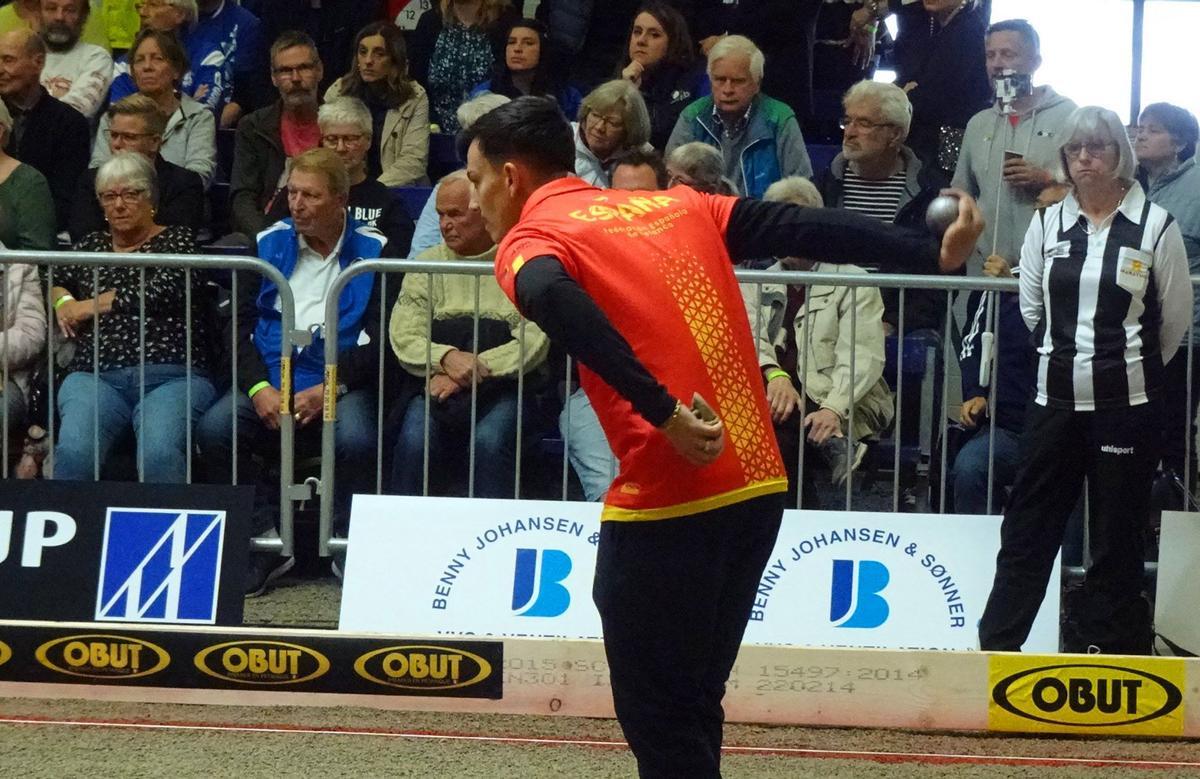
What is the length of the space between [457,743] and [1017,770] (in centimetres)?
174

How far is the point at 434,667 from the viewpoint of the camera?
5.84 metres

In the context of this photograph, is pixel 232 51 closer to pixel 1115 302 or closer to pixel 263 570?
pixel 263 570

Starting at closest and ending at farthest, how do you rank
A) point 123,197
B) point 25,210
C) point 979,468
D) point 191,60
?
point 979,468, point 123,197, point 25,210, point 191,60

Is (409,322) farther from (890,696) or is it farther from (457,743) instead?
(890,696)

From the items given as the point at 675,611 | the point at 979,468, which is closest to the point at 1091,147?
the point at 979,468

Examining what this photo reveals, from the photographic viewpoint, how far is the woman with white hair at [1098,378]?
5676mm

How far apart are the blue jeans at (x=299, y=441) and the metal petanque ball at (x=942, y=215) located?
3.62 m

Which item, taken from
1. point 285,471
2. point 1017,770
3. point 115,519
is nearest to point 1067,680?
point 1017,770

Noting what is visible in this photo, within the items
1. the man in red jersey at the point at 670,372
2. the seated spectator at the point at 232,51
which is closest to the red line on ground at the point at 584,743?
the man in red jersey at the point at 670,372

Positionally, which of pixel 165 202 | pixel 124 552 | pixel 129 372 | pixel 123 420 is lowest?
pixel 124 552

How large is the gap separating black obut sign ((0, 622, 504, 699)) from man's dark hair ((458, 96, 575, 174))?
99.4 inches

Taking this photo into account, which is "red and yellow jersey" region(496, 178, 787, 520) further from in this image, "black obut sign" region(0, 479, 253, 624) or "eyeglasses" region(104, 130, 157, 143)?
"eyeglasses" region(104, 130, 157, 143)

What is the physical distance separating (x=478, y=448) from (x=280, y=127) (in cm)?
275

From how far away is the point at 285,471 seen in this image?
6.62 m
